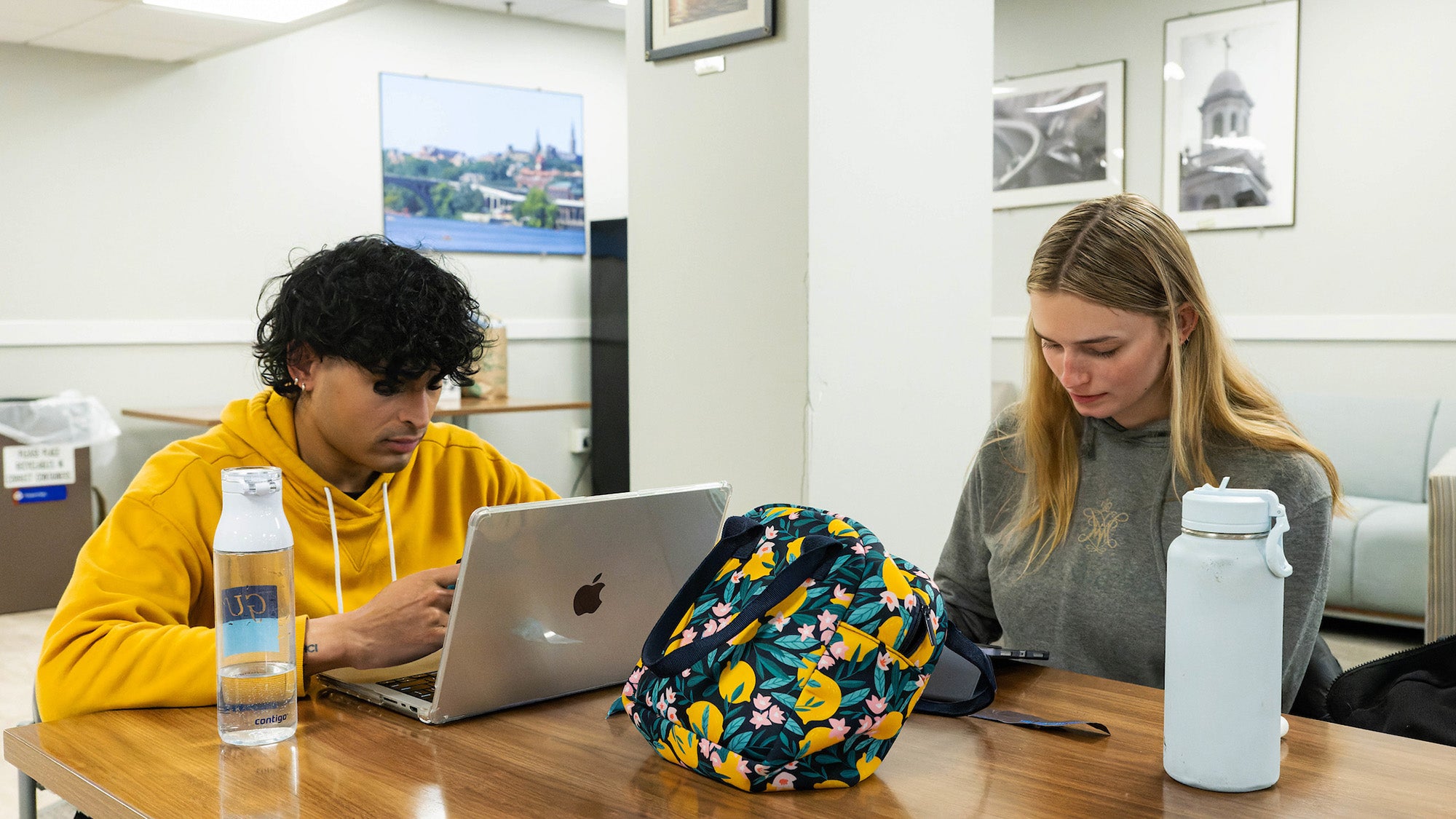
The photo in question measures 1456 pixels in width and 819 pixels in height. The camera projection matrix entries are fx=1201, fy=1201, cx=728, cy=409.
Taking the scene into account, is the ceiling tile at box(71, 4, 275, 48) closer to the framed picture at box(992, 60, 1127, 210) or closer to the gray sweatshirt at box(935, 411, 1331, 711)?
the framed picture at box(992, 60, 1127, 210)

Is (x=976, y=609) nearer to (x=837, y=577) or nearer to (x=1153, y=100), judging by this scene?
(x=837, y=577)

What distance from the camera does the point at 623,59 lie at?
→ 6109 mm

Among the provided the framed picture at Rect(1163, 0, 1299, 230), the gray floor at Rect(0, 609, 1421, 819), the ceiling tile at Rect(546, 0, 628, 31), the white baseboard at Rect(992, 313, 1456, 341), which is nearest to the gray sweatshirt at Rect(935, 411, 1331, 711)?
the gray floor at Rect(0, 609, 1421, 819)

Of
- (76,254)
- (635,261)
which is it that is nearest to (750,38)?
(635,261)

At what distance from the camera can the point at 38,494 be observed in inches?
166

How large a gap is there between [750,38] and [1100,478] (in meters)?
1.35

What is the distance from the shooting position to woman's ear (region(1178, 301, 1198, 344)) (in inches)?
60.0

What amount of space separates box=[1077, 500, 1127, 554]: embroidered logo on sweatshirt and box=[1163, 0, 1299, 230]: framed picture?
11.5ft

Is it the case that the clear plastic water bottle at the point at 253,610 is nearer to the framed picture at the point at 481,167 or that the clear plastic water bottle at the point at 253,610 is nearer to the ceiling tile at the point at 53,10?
the ceiling tile at the point at 53,10

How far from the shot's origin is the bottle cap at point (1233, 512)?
922 millimetres

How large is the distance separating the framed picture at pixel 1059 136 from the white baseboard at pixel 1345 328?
2.58ft

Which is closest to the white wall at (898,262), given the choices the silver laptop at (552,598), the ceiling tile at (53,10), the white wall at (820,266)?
the white wall at (820,266)

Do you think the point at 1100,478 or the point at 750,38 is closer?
the point at 1100,478

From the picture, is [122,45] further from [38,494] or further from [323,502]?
[323,502]
